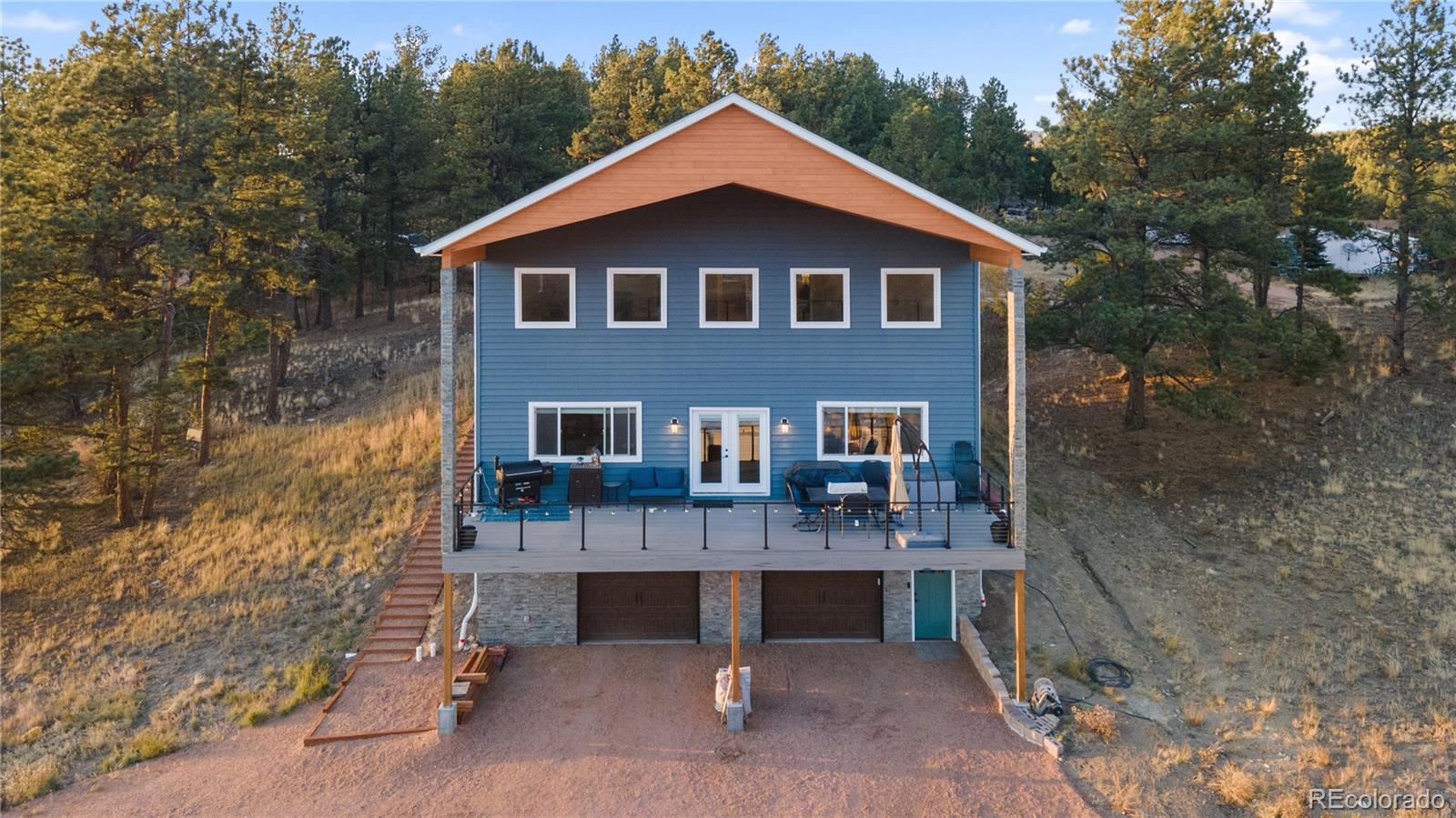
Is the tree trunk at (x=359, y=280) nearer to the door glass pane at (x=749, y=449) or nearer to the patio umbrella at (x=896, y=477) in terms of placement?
the door glass pane at (x=749, y=449)

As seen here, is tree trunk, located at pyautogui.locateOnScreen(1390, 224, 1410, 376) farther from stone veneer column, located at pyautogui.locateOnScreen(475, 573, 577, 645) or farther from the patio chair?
stone veneer column, located at pyautogui.locateOnScreen(475, 573, 577, 645)

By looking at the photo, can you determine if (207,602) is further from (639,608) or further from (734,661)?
(734,661)

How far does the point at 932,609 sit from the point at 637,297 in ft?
25.0

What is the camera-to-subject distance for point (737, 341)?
589 inches

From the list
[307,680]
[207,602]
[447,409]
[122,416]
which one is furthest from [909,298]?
[122,416]

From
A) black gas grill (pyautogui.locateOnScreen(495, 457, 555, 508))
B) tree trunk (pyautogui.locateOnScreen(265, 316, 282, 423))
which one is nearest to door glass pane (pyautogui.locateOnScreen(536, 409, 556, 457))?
black gas grill (pyautogui.locateOnScreen(495, 457, 555, 508))

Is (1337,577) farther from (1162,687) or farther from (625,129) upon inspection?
(625,129)

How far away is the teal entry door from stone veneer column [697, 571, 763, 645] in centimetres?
278

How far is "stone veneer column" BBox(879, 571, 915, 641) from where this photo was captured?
14.6m

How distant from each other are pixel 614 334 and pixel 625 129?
21844mm

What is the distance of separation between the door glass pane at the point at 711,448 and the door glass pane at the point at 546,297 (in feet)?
10.1

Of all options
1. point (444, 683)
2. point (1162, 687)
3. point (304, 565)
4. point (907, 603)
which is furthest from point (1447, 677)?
point (304, 565)

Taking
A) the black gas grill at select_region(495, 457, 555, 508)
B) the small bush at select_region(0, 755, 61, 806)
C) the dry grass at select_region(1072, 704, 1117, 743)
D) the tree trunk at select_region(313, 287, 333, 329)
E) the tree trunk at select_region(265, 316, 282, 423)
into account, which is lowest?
the small bush at select_region(0, 755, 61, 806)

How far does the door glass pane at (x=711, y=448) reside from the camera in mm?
15008
